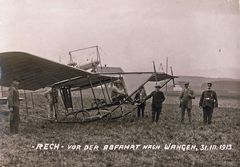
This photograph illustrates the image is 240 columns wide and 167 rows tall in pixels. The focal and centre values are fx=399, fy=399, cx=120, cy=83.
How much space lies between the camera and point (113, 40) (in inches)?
178

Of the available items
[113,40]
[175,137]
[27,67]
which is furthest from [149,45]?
[27,67]

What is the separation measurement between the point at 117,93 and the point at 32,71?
5.35ft

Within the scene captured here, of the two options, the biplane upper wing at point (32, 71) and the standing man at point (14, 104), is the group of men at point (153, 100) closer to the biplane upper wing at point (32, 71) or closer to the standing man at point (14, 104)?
the standing man at point (14, 104)

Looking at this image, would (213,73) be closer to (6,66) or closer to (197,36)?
(197,36)

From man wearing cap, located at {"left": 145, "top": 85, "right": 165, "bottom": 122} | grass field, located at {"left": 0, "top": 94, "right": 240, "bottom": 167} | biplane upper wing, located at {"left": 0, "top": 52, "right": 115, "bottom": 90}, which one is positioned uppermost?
biplane upper wing, located at {"left": 0, "top": 52, "right": 115, "bottom": 90}

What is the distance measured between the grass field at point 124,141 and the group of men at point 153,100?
0.17 m

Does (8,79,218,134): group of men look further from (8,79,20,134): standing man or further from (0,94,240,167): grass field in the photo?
(0,94,240,167): grass field

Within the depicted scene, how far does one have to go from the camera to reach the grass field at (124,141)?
158 inches

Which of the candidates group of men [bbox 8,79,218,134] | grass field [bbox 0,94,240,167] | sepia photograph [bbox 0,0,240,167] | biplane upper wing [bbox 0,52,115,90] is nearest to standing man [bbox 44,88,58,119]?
group of men [bbox 8,79,218,134]

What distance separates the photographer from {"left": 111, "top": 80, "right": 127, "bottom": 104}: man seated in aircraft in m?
6.20

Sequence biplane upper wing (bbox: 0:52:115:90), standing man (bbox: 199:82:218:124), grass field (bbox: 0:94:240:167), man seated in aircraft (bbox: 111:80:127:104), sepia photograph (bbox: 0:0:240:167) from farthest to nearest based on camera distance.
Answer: man seated in aircraft (bbox: 111:80:127:104)
standing man (bbox: 199:82:218:124)
biplane upper wing (bbox: 0:52:115:90)
sepia photograph (bbox: 0:0:240:167)
grass field (bbox: 0:94:240:167)

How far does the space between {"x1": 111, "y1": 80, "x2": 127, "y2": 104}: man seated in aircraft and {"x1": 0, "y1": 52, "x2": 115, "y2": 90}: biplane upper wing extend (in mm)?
244

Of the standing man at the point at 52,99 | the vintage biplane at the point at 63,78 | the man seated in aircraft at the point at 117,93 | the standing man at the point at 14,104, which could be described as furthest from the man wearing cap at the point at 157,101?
the standing man at the point at 14,104

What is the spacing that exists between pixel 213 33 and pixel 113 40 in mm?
1123
